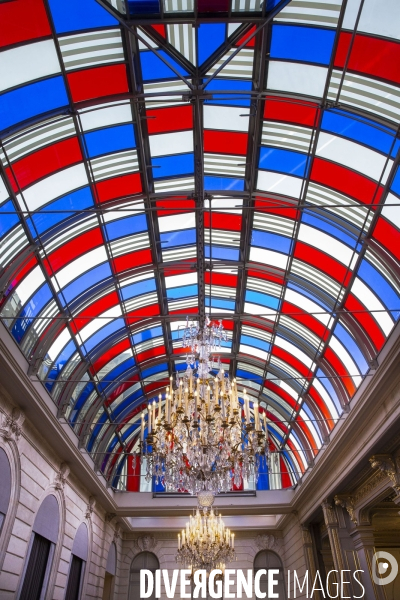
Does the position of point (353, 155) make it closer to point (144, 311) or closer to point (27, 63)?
point (27, 63)

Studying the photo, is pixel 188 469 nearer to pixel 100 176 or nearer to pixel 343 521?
pixel 100 176

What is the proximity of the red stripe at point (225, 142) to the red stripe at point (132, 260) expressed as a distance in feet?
11.8

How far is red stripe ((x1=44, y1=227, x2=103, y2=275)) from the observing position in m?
10.3

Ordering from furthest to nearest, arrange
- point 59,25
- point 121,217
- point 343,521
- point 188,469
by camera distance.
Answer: point 343,521 → point 121,217 → point 188,469 → point 59,25

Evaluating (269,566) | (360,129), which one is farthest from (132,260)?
(269,566)

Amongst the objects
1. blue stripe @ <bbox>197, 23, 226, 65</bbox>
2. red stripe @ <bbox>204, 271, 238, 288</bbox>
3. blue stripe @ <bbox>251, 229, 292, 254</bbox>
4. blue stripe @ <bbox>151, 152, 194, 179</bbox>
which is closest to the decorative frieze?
red stripe @ <bbox>204, 271, 238, 288</bbox>

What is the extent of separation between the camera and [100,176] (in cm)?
954

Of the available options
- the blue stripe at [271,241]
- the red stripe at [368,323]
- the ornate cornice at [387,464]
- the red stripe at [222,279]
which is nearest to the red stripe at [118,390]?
the red stripe at [222,279]

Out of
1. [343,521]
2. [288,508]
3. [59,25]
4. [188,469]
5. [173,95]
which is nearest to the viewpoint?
[59,25]

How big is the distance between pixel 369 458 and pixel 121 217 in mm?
8589

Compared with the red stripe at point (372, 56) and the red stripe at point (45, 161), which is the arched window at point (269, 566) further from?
the red stripe at point (372, 56)

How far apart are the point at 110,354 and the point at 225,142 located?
8.46m

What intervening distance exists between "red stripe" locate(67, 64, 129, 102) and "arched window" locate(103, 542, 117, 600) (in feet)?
61.3

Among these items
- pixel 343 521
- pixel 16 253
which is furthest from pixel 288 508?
pixel 16 253
